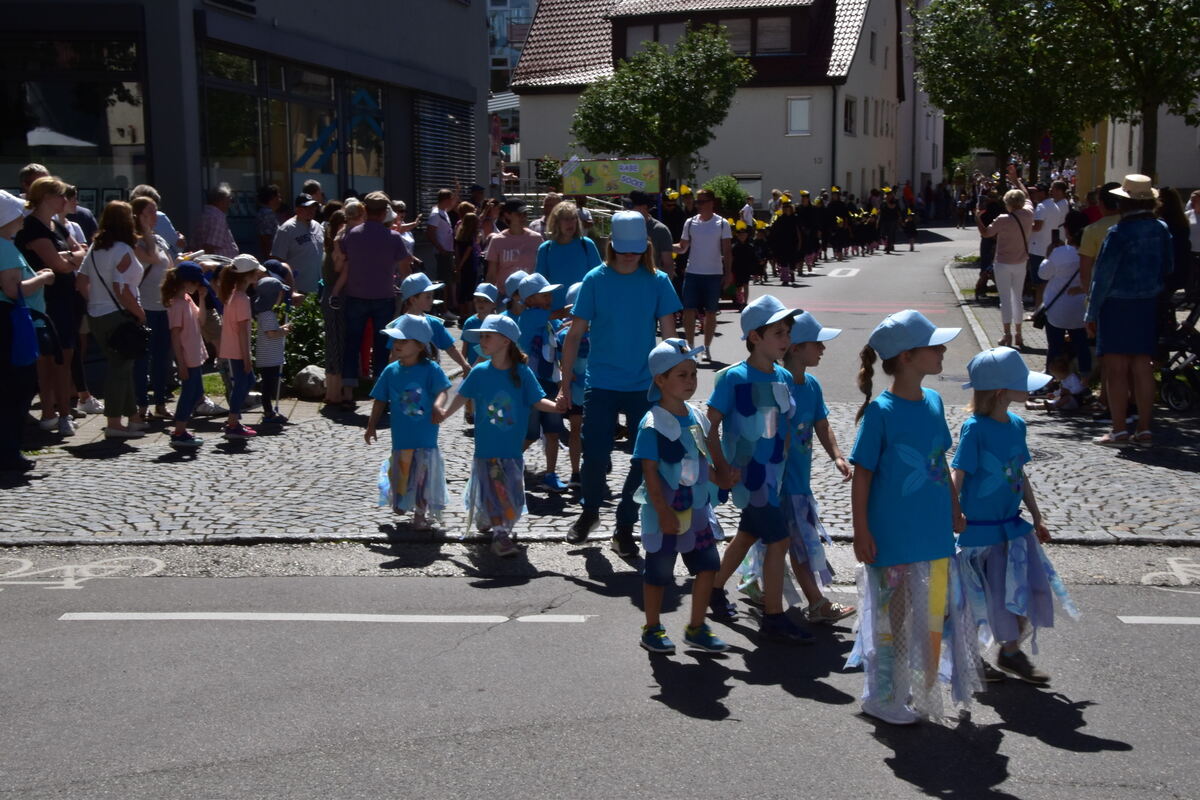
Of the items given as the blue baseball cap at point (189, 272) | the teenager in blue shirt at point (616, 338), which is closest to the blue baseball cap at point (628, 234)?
the teenager in blue shirt at point (616, 338)

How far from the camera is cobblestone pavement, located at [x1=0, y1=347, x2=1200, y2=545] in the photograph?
8523 mm

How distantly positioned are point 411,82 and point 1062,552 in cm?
1719

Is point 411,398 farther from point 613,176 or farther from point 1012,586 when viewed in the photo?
point 613,176

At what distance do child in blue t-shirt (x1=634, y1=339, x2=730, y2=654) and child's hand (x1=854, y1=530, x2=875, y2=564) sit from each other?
1.00 m

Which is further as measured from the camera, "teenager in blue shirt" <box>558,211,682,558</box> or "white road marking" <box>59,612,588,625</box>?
"teenager in blue shirt" <box>558,211,682,558</box>

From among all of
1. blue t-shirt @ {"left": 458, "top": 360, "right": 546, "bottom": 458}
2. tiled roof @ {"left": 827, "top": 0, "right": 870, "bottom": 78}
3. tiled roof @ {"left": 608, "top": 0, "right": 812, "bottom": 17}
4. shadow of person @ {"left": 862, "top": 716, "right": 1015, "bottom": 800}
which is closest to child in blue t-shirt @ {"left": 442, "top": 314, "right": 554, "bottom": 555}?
blue t-shirt @ {"left": 458, "top": 360, "right": 546, "bottom": 458}

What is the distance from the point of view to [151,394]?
13.1m

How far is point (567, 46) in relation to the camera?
178ft

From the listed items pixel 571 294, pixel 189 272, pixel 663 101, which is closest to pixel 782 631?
pixel 571 294

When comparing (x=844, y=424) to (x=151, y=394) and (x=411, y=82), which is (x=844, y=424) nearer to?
(x=151, y=394)

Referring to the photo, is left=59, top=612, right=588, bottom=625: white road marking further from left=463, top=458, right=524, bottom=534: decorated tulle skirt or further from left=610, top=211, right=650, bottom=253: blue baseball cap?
left=610, top=211, right=650, bottom=253: blue baseball cap

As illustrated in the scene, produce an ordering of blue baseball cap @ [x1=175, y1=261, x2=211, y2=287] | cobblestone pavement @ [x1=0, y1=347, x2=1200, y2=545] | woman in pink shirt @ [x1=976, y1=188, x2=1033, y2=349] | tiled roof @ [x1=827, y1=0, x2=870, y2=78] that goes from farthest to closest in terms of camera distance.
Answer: tiled roof @ [x1=827, y1=0, x2=870, y2=78], woman in pink shirt @ [x1=976, y1=188, x2=1033, y2=349], blue baseball cap @ [x1=175, y1=261, x2=211, y2=287], cobblestone pavement @ [x1=0, y1=347, x2=1200, y2=545]

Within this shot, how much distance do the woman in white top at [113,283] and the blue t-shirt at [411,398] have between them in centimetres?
354

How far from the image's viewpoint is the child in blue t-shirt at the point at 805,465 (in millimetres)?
6438
